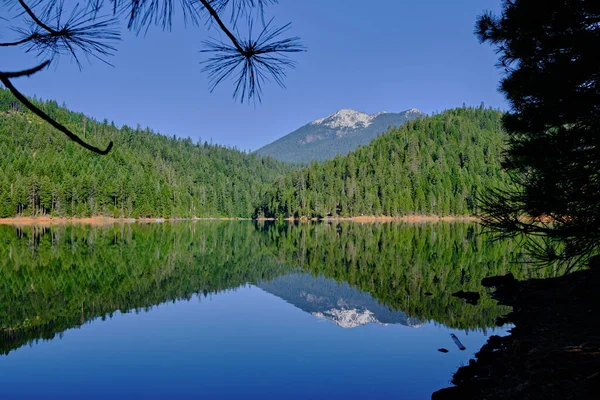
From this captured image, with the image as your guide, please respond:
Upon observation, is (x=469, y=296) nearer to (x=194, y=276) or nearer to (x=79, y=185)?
(x=194, y=276)

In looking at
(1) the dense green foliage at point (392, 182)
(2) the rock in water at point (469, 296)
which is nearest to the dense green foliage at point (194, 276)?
(2) the rock in water at point (469, 296)

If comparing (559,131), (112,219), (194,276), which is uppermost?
(559,131)

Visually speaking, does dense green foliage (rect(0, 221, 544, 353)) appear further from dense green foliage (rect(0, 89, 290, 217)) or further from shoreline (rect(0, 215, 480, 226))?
dense green foliage (rect(0, 89, 290, 217))

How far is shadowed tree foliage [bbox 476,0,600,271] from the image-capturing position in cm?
Result: 611

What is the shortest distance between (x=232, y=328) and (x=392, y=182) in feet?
449

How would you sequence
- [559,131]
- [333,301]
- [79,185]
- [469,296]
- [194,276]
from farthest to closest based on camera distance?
[79,185]
[194,276]
[333,301]
[469,296]
[559,131]

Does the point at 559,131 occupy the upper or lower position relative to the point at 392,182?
lower

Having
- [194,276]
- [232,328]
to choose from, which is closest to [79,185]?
[194,276]

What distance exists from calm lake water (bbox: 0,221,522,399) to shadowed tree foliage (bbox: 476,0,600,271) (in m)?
4.82

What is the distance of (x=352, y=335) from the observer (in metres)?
14.1

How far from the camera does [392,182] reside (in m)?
146

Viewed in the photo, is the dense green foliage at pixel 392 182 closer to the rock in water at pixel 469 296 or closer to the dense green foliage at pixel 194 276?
the dense green foliage at pixel 194 276

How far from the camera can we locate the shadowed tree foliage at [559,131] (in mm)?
6105

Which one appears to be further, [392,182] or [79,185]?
[392,182]
